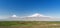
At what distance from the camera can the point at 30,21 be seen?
1.62m

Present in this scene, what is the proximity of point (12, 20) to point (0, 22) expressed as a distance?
10.7 inches

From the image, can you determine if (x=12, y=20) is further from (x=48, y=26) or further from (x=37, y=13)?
(x=48, y=26)

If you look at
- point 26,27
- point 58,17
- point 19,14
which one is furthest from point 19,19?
point 58,17

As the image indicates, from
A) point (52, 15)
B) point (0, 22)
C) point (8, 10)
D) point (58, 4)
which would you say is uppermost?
point (58, 4)

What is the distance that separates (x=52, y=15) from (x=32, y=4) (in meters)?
0.50

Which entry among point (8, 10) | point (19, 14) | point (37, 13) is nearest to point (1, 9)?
point (8, 10)

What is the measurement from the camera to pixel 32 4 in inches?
65.1

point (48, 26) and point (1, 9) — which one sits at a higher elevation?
point (1, 9)

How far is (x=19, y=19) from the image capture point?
1626 mm

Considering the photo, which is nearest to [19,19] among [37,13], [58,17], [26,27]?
[26,27]

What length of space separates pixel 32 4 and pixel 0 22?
813 mm

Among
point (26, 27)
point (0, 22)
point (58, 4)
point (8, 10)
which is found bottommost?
point (26, 27)

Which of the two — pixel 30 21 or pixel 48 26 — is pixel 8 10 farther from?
pixel 48 26

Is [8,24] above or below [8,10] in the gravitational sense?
below
